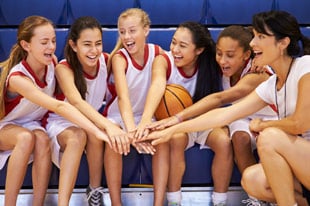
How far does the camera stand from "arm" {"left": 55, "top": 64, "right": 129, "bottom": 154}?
188 centimetres

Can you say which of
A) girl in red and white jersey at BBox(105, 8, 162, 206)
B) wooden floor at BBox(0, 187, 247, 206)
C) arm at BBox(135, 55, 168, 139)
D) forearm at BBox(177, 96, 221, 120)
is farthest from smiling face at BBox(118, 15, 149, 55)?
wooden floor at BBox(0, 187, 247, 206)

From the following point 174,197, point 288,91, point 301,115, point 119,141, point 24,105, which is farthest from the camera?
point 24,105

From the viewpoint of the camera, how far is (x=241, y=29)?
7.11 ft

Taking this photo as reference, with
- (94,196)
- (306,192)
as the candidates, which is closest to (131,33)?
(94,196)

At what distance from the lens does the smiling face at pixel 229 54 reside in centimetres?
212

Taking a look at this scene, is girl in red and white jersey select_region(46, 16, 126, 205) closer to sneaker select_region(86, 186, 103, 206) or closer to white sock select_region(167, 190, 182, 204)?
sneaker select_region(86, 186, 103, 206)

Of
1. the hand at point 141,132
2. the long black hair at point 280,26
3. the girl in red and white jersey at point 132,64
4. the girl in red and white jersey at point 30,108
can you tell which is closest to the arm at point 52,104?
the girl in red and white jersey at point 30,108

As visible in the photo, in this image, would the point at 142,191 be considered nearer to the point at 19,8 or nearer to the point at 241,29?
the point at 241,29

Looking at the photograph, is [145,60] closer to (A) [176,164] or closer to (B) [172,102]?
(B) [172,102]

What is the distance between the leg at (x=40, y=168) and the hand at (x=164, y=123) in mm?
392

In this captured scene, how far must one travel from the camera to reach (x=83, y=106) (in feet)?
6.53

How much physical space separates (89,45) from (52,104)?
298 mm

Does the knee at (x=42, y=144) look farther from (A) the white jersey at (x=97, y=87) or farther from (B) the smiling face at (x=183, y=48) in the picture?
(B) the smiling face at (x=183, y=48)

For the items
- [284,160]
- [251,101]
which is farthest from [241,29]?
[284,160]
